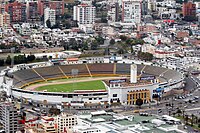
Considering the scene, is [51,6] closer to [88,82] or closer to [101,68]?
[101,68]

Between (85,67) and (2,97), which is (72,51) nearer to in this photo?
(85,67)

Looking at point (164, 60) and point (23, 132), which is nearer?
point (23, 132)

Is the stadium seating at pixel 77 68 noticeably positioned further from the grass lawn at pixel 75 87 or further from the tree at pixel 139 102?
the tree at pixel 139 102

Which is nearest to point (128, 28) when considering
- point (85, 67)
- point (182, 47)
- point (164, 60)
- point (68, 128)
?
point (182, 47)

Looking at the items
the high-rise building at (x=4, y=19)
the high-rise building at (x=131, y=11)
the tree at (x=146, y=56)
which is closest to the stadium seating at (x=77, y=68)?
the tree at (x=146, y=56)

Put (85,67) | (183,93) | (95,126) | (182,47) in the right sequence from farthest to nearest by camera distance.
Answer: (182,47)
(85,67)
(183,93)
(95,126)

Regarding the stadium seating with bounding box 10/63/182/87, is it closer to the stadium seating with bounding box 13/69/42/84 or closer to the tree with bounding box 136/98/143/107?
the stadium seating with bounding box 13/69/42/84
